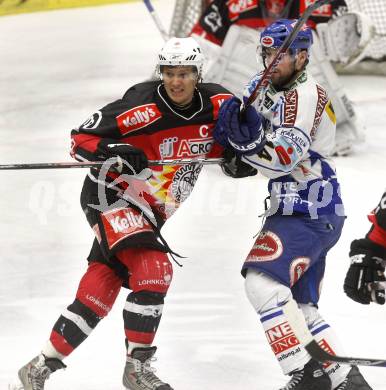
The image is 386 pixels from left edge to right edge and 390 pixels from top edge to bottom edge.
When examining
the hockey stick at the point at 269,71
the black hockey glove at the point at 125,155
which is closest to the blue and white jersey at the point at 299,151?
the hockey stick at the point at 269,71

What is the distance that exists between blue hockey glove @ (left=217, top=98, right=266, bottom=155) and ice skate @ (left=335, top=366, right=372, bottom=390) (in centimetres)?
80

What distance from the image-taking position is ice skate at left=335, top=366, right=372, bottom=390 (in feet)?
12.7

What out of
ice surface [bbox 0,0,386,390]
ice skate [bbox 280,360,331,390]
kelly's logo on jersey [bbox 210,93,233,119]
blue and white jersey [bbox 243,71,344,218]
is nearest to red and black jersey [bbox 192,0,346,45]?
ice surface [bbox 0,0,386,390]

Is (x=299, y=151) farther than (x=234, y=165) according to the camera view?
No

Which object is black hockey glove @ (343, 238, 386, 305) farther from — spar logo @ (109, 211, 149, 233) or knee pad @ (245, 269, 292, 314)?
spar logo @ (109, 211, 149, 233)

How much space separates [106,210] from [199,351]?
0.79 meters

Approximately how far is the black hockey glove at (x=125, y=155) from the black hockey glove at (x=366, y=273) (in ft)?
2.39

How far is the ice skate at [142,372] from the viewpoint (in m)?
3.80

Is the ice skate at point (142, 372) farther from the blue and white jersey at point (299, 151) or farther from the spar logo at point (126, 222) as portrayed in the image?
the blue and white jersey at point (299, 151)

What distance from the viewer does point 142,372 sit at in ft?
12.5

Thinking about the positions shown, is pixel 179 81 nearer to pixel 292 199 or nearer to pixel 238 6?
pixel 292 199

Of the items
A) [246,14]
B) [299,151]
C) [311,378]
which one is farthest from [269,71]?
[246,14]

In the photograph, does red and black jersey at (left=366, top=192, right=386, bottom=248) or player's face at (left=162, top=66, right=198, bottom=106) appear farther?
player's face at (left=162, top=66, right=198, bottom=106)

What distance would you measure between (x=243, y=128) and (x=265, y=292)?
513 mm
